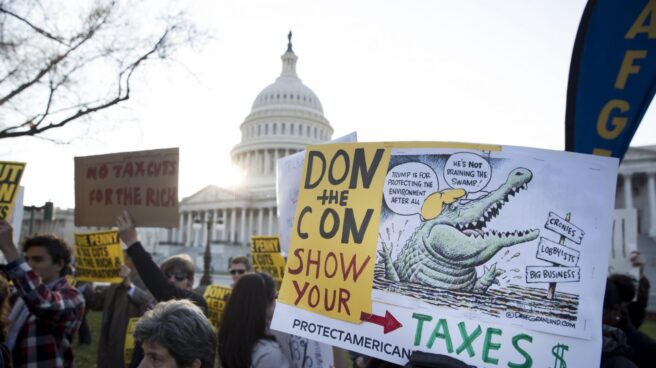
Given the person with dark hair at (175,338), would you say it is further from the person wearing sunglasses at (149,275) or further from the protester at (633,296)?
the protester at (633,296)

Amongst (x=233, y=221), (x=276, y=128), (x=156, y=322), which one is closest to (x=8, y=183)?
(x=156, y=322)

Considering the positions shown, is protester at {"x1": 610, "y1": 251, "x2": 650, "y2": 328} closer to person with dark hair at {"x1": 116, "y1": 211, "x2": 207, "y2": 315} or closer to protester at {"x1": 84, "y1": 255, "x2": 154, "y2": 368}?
person with dark hair at {"x1": 116, "y1": 211, "x2": 207, "y2": 315}

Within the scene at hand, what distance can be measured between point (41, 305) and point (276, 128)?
273ft

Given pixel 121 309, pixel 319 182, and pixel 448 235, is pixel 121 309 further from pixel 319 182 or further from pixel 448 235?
pixel 448 235

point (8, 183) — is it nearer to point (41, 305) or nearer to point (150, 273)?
point (150, 273)

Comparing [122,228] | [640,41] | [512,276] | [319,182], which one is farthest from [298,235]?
[640,41]

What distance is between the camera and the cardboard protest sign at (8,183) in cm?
556

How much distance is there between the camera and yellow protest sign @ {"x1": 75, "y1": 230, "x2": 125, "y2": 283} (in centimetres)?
547

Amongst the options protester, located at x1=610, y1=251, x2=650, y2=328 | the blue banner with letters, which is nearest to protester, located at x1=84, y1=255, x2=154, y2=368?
the blue banner with letters

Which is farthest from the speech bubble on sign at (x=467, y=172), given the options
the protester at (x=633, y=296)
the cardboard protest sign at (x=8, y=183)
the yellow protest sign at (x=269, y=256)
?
the yellow protest sign at (x=269, y=256)

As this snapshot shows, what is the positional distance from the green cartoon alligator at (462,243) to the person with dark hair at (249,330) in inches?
35.2

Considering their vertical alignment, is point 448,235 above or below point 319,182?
below

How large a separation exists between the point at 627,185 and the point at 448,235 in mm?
52922

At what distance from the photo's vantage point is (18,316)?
3.50 metres
